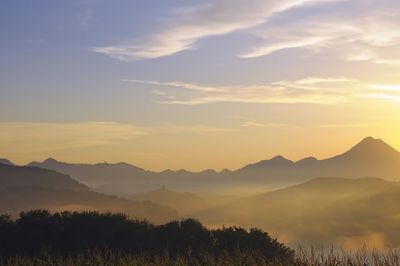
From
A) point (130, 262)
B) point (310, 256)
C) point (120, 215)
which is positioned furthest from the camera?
point (120, 215)

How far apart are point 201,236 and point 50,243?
1685cm

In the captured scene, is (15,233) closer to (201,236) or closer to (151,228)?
(151,228)

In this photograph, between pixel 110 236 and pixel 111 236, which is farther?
pixel 111 236

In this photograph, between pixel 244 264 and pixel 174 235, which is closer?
pixel 244 264

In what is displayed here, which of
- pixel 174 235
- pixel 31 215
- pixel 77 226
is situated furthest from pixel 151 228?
pixel 31 215

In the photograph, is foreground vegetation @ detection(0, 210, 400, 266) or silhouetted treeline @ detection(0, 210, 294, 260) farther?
silhouetted treeline @ detection(0, 210, 294, 260)

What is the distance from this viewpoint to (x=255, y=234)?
74875 millimetres

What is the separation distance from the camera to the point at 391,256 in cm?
2348

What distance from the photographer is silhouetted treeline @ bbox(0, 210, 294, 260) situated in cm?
7188

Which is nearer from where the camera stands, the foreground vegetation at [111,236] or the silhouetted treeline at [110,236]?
the foreground vegetation at [111,236]

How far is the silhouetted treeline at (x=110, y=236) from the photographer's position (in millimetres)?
71875

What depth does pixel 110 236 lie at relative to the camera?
254 feet

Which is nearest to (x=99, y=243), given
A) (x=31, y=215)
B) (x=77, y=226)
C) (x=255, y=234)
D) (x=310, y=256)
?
(x=77, y=226)

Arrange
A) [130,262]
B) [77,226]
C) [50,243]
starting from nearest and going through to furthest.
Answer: [130,262], [50,243], [77,226]
